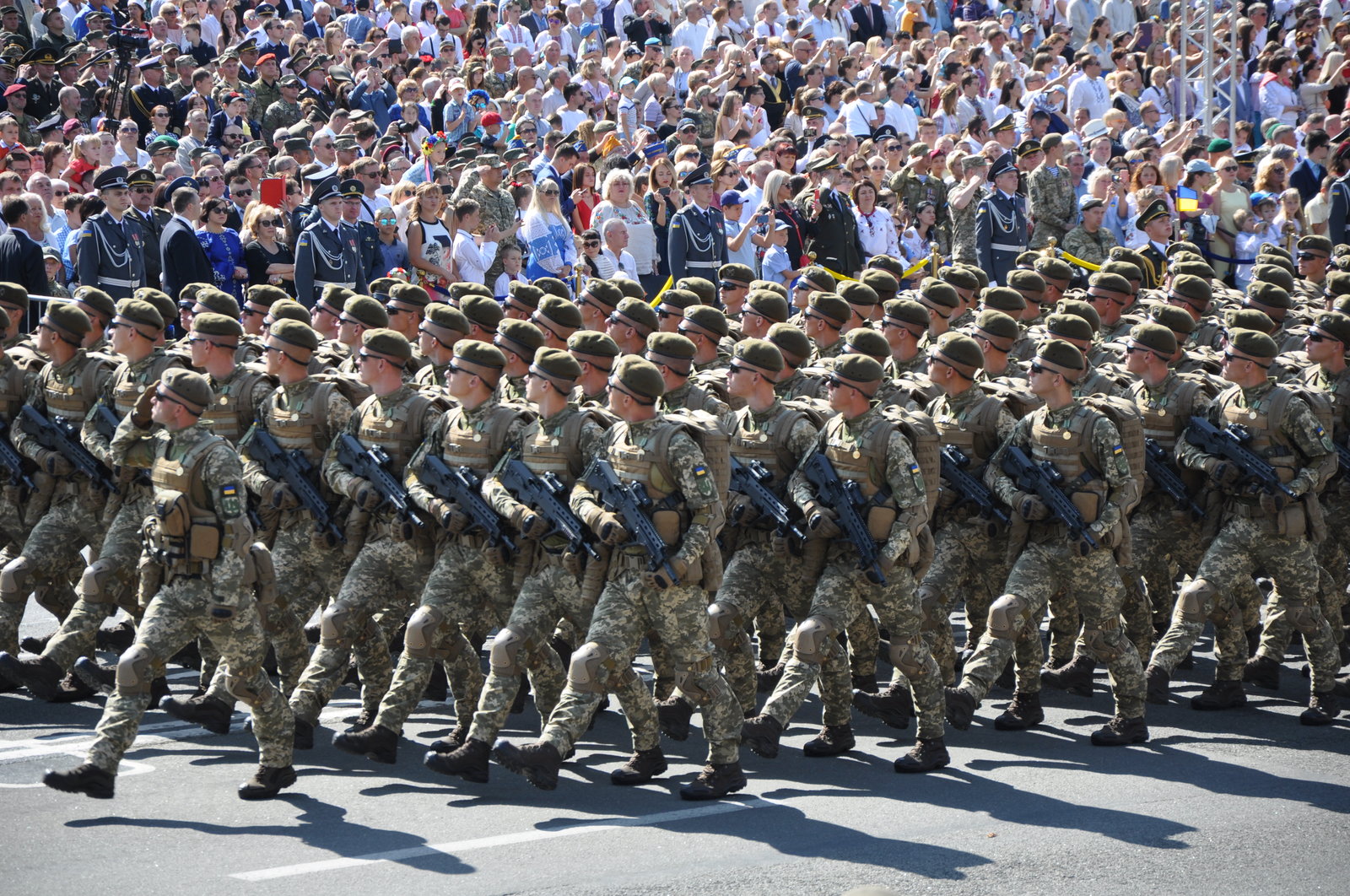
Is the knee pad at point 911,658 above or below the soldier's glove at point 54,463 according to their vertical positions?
below

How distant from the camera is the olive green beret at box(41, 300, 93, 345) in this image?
9.89 meters

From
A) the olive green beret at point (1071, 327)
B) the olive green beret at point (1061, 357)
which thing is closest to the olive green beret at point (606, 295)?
the olive green beret at point (1071, 327)

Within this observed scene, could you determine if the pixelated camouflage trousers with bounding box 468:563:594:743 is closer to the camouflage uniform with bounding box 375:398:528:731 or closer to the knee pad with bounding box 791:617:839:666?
the camouflage uniform with bounding box 375:398:528:731

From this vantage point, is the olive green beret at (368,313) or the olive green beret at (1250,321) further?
the olive green beret at (1250,321)

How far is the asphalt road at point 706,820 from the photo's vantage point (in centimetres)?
717

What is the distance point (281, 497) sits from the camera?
917 cm

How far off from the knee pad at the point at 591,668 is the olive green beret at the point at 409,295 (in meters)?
3.47

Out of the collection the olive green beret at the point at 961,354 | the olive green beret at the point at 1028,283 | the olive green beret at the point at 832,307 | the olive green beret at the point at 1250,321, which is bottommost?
the olive green beret at the point at 961,354

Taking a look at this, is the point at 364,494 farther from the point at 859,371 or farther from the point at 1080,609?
the point at 1080,609

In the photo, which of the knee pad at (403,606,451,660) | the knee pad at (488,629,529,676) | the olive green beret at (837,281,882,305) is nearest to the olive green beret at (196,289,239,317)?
the knee pad at (403,606,451,660)

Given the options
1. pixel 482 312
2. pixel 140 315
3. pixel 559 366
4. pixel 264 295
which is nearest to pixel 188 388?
pixel 559 366

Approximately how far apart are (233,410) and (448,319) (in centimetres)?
123

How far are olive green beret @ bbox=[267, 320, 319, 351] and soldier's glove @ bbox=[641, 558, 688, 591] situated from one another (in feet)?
8.03

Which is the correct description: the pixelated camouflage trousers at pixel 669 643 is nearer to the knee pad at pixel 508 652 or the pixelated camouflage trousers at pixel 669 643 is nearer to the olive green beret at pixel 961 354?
the knee pad at pixel 508 652
